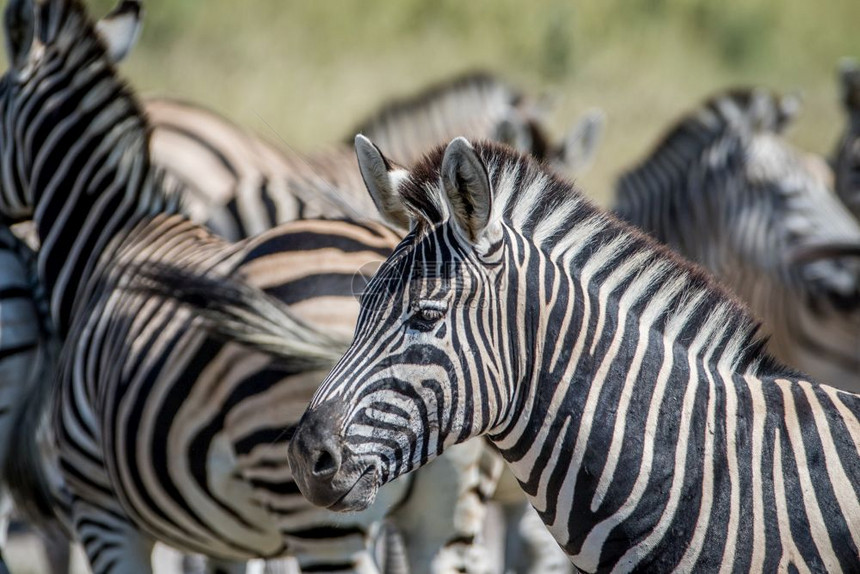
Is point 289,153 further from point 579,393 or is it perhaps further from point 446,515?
point 579,393

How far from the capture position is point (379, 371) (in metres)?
2.74

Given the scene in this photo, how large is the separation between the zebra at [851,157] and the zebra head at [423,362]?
559 centimetres

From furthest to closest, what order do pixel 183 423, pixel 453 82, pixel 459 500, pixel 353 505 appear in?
pixel 453 82, pixel 459 500, pixel 183 423, pixel 353 505

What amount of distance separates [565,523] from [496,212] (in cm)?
84

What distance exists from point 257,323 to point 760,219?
528cm

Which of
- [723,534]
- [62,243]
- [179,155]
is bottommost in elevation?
[723,534]

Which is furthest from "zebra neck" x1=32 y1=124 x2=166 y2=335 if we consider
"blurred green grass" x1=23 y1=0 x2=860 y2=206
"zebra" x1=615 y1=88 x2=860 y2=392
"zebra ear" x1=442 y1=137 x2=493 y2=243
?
"blurred green grass" x1=23 y1=0 x2=860 y2=206

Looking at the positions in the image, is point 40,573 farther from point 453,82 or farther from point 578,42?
point 578,42

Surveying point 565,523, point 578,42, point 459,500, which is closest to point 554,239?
point 565,523

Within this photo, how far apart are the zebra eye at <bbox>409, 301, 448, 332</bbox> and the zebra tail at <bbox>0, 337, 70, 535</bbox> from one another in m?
2.50

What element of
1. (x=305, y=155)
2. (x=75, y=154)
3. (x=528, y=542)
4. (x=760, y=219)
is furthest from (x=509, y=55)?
(x=75, y=154)

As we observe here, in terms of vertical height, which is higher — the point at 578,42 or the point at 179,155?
the point at 578,42

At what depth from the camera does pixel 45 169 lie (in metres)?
4.82

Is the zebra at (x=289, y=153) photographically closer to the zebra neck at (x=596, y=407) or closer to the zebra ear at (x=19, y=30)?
the zebra ear at (x=19, y=30)
